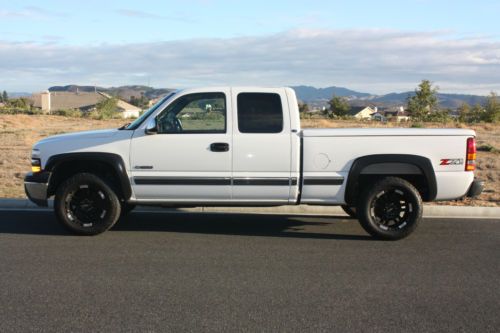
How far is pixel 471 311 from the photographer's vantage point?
16.6 feet

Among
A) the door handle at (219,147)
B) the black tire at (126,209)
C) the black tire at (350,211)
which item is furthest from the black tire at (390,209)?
the black tire at (126,209)

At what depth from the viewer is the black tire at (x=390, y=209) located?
7574 millimetres

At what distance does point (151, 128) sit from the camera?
7.64 metres

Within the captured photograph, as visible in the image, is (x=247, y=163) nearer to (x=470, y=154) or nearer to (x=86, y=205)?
(x=86, y=205)

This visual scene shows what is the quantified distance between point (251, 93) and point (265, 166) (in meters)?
1.02

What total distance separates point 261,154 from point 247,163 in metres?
0.22

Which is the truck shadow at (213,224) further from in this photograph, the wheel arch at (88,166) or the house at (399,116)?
the house at (399,116)

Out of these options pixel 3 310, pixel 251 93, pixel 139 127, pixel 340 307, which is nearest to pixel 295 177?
pixel 251 93

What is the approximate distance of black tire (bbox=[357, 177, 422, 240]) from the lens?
757cm

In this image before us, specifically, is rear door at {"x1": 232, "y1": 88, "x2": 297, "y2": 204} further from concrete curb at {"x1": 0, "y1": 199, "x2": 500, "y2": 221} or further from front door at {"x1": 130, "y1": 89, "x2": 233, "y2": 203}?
concrete curb at {"x1": 0, "y1": 199, "x2": 500, "y2": 221}

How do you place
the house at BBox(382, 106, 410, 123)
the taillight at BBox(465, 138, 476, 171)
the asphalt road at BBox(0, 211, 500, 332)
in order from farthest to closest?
the house at BBox(382, 106, 410, 123) < the taillight at BBox(465, 138, 476, 171) < the asphalt road at BBox(0, 211, 500, 332)

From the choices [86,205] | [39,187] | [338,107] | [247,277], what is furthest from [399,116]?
[247,277]

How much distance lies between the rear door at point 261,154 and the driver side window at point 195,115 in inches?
8.2

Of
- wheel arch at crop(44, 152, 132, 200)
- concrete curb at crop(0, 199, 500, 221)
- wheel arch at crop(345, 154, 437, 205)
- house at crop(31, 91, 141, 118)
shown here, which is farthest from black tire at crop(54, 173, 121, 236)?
house at crop(31, 91, 141, 118)
